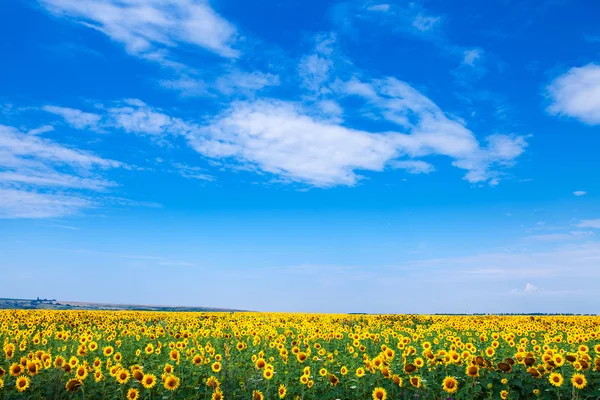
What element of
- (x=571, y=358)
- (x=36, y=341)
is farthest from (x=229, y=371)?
(x=36, y=341)

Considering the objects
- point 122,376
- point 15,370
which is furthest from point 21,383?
point 122,376

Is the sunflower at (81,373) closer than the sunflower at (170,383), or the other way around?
the sunflower at (170,383)

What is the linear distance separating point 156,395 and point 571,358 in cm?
838

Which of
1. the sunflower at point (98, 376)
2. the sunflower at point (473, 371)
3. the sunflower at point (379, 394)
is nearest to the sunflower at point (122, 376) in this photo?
the sunflower at point (98, 376)

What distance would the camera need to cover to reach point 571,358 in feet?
28.9

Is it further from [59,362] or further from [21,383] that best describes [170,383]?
[21,383]

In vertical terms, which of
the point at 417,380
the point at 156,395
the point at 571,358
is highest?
the point at 571,358

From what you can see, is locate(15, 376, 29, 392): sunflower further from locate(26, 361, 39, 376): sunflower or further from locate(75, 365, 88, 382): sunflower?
locate(75, 365, 88, 382): sunflower

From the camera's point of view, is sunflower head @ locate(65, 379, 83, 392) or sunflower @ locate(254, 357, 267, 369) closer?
sunflower head @ locate(65, 379, 83, 392)

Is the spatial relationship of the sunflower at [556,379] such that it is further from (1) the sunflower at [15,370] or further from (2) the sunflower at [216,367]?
(1) the sunflower at [15,370]

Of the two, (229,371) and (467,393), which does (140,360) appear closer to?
(229,371)

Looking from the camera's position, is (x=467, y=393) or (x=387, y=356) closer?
(x=467, y=393)

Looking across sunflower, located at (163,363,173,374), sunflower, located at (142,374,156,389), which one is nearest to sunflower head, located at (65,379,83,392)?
sunflower, located at (142,374,156,389)

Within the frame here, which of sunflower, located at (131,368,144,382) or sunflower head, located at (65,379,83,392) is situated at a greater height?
sunflower, located at (131,368,144,382)
